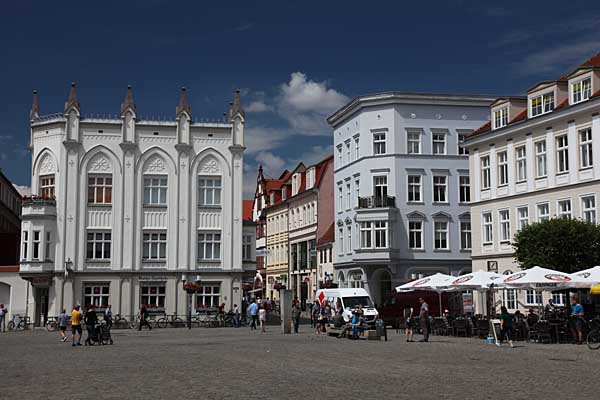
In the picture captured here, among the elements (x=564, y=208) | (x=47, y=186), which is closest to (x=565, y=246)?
(x=564, y=208)

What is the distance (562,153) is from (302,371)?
28130mm

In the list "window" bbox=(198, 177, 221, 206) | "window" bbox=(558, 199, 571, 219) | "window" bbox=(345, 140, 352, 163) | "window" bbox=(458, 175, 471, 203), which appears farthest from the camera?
"window" bbox=(345, 140, 352, 163)

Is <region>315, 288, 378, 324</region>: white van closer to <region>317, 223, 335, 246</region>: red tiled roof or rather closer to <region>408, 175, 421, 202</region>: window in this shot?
<region>408, 175, 421, 202</region>: window

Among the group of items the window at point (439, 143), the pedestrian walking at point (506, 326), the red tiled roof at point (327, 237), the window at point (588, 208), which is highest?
the window at point (439, 143)

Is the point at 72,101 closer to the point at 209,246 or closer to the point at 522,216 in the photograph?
the point at 209,246

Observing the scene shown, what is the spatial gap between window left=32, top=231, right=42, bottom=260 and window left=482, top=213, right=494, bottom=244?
28.3 meters

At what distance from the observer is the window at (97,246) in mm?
52875

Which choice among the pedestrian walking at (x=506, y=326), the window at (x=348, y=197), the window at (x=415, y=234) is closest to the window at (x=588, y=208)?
the pedestrian walking at (x=506, y=326)

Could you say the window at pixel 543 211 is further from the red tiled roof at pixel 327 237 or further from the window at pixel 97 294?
the window at pixel 97 294

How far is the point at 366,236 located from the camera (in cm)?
5888

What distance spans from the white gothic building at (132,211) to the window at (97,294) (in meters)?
0.07

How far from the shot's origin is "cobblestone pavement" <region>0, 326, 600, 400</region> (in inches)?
596

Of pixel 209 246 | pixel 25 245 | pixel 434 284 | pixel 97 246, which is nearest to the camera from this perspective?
pixel 434 284

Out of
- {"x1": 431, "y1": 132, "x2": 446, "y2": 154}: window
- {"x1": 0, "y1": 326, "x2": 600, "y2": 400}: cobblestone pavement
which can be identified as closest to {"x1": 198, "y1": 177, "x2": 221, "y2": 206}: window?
{"x1": 431, "y1": 132, "x2": 446, "y2": 154}: window
